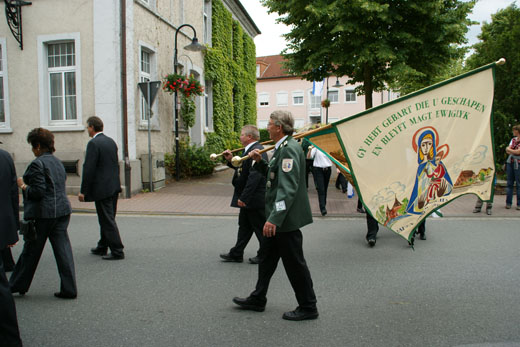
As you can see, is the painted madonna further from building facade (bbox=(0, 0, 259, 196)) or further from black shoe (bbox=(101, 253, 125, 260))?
building facade (bbox=(0, 0, 259, 196))

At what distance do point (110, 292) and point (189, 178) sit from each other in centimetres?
1055

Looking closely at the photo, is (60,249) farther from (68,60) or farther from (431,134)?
(68,60)

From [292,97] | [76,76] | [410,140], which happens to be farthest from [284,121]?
[292,97]

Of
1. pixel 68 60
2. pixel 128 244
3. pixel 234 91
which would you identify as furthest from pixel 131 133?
pixel 234 91

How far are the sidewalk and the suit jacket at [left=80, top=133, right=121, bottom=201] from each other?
3.81 metres

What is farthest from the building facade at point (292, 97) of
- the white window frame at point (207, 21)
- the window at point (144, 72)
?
the window at point (144, 72)

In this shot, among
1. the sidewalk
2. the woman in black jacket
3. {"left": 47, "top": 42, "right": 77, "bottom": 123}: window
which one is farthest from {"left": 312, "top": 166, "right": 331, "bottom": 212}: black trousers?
{"left": 47, "top": 42, "right": 77, "bottom": 123}: window

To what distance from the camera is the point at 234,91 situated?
22531 millimetres

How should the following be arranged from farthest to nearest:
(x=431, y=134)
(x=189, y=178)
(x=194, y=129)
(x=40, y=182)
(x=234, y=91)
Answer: (x=234, y=91), (x=194, y=129), (x=189, y=178), (x=431, y=134), (x=40, y=182)

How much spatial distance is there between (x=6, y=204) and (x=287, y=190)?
2.31 metres

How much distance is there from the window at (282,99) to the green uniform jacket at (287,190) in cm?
4900

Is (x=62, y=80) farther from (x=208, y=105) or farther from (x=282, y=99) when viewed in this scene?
(x=282, y=99)

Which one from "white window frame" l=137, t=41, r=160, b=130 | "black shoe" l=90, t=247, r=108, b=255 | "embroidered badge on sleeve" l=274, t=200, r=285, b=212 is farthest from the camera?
"white window frame" l=137, t=41, r=160, b=130

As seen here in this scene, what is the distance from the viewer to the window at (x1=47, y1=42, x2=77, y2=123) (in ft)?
40.2
